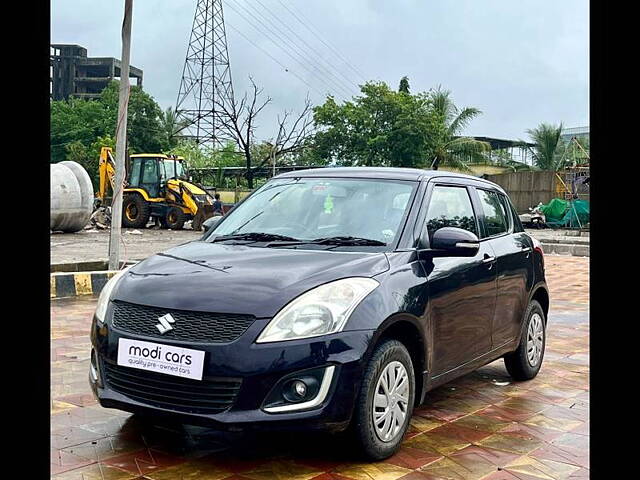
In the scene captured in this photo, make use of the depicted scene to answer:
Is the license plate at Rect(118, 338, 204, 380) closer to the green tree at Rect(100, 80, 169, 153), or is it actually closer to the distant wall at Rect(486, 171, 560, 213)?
the distant wall at Rect(486, 171, 560, 213)

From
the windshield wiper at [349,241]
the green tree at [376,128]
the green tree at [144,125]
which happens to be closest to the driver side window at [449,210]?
the windshield wiper at [349,241]

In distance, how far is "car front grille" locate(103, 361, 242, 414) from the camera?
325 centimetres

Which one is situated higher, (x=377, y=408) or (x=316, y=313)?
(x=316, y=313)

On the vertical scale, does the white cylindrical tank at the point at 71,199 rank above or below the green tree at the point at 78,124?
below

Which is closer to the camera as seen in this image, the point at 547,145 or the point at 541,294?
the point at 541,294

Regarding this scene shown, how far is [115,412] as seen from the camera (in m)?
4.44

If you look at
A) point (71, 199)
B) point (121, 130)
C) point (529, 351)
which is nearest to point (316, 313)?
point (529, 351)

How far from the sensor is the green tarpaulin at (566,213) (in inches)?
1143

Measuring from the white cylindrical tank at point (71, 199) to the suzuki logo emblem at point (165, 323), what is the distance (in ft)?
60.4

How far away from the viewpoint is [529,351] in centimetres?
556

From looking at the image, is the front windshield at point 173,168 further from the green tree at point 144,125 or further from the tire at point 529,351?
the green tree at point 144,125

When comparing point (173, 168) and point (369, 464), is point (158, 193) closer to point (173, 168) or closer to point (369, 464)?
point (173, 168)

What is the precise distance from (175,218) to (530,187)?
19.1m
